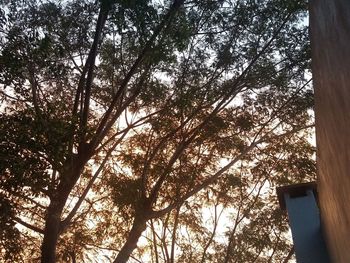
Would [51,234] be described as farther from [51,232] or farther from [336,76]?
[336,76]

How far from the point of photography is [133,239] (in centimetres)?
818

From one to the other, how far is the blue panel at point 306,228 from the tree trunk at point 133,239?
11.2 feet

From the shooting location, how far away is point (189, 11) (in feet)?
29.6

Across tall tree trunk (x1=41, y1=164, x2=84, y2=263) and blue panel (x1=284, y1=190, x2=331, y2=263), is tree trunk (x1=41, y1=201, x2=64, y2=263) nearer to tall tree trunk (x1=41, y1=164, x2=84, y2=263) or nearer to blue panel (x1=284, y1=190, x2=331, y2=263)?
tall tree trunk (x1=41, y1=164, x2=84, y2=263)

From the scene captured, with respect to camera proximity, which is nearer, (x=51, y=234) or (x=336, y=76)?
(x=336, y=76)

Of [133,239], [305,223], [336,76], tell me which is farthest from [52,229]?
[336,76]

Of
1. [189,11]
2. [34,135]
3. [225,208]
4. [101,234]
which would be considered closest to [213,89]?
[189,11]

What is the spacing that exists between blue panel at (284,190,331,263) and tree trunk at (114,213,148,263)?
11.2 feet

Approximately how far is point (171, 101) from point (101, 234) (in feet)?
12.1

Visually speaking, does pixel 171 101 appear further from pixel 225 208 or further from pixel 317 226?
pixel 317 226

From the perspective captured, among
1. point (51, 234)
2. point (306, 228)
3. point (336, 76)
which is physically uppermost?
point (51, 234)

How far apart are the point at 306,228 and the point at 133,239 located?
3.63 meters

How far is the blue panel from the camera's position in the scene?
18.5 feet

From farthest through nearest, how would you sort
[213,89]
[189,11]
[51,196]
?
[213,89], [189,11], [51,196]
